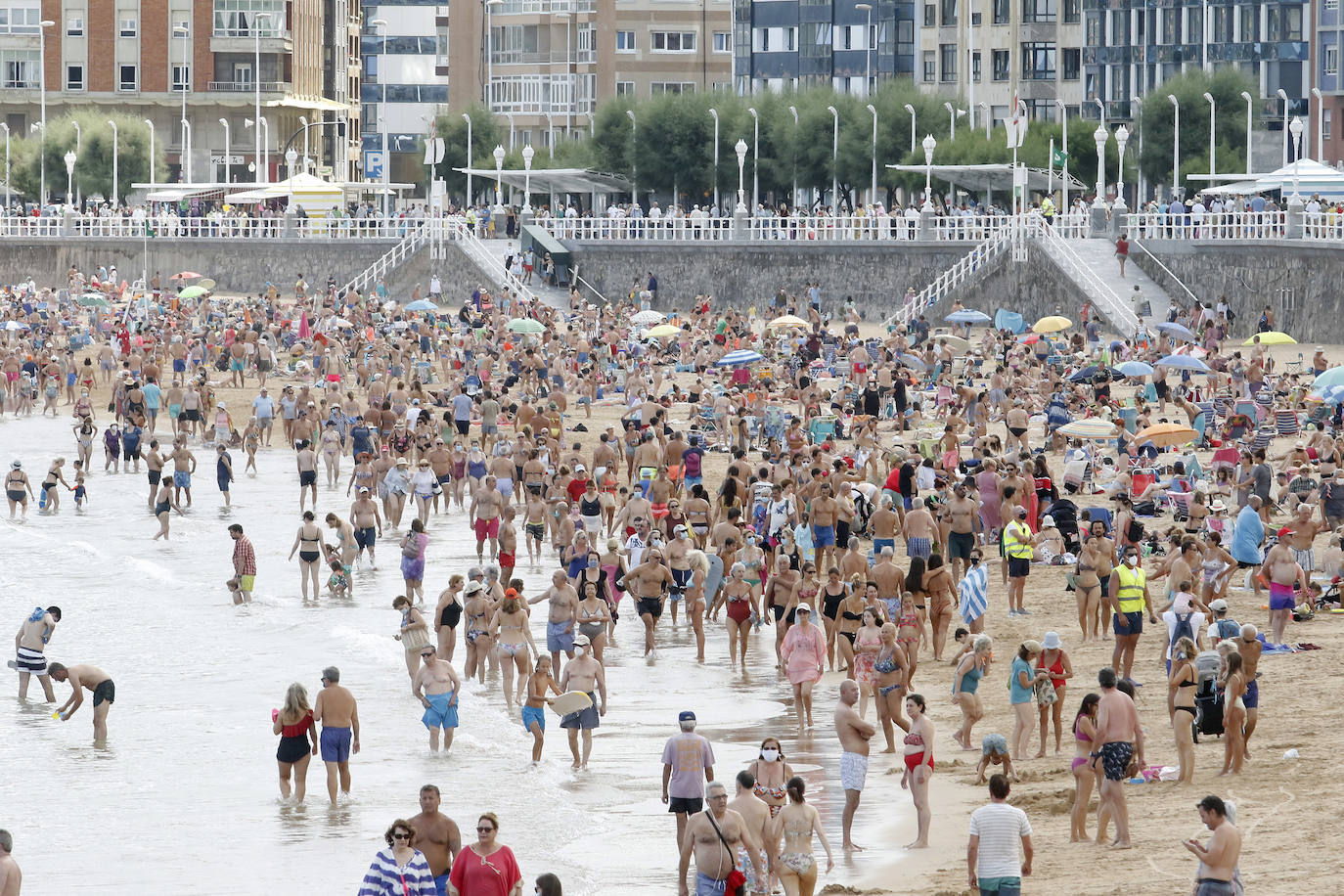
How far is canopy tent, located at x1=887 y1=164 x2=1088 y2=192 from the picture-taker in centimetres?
5172

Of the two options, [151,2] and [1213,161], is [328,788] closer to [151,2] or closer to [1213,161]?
[1213,161]

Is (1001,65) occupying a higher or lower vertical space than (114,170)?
higher

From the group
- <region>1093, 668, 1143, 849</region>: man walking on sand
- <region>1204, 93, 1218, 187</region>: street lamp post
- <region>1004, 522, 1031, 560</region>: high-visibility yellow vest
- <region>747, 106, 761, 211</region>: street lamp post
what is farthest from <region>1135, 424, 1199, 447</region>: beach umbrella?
<region>747, 106, 761, 211</region>: street lamp post

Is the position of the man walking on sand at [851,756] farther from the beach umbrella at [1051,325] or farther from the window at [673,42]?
the window at [673,42]

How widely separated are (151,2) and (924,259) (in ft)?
143

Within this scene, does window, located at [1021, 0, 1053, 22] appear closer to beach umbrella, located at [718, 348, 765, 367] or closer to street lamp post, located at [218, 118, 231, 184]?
street lamp post, located at [218, 118, 231, 184]

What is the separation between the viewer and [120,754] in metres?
17.1

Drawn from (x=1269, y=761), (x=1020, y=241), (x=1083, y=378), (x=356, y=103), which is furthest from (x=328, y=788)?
(x=356, y=103)

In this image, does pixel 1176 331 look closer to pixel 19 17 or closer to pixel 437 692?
pixel 437 692

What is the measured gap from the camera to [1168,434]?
80.8ft

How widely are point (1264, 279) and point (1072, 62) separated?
103ft

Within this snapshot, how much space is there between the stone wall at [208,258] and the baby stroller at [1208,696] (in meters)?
40.5

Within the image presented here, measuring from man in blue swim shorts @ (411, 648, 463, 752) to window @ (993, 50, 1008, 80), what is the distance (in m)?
58.9

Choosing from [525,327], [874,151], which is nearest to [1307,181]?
[874,151]
